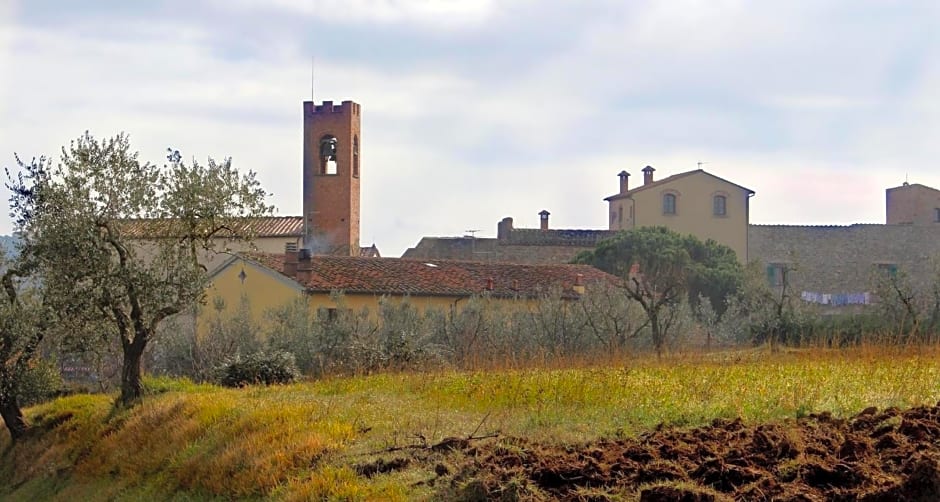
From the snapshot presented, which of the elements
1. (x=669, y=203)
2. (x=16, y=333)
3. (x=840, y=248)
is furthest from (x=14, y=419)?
Answer: (x=840, y=248)

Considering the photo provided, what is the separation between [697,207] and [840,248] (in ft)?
28.6

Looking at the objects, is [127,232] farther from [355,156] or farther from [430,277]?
[355,156]

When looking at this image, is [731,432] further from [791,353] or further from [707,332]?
[707,332]


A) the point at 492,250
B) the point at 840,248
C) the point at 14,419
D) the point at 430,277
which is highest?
the point at 840,248

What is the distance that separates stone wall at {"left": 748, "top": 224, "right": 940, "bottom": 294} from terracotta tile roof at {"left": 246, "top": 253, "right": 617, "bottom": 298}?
21.6 m

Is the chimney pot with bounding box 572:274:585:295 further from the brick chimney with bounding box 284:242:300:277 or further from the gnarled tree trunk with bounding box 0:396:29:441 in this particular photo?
the gnarled tree trunk with bounding box 0:396:29:441

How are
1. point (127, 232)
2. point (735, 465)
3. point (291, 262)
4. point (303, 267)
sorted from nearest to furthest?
point (735, 465)
point (127, 232)
point (303, 267)
point (291, 262)

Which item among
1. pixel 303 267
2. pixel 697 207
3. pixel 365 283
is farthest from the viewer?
pixel 697 207

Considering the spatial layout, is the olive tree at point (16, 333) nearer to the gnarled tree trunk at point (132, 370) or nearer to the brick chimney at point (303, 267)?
the gnarled tree trunk at point (132, 370)

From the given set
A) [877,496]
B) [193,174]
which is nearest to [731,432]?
[877,496]

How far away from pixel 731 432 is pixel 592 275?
38889mm

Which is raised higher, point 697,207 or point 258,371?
point 697,207

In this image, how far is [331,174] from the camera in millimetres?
69000

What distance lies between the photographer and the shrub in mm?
23594
